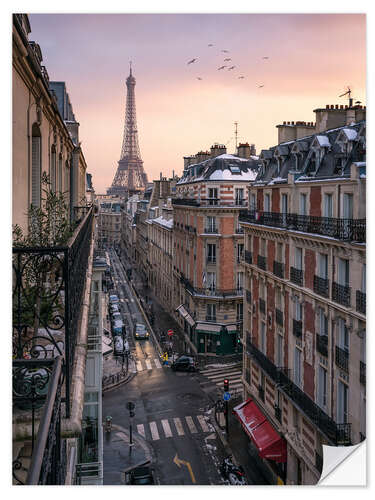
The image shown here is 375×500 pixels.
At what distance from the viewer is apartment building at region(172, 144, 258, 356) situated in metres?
32.3

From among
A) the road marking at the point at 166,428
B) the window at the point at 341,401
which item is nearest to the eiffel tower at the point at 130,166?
the road marking at the point at 166,428

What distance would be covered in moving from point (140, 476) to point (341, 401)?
324 inches

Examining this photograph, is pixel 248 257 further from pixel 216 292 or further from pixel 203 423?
pixel 216 292

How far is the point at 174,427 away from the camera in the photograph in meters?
23.0

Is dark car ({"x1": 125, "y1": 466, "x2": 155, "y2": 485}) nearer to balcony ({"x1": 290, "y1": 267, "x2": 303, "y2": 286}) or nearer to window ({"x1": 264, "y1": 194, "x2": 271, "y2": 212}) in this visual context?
balcony ({"x1": 290, "y1": 267, "x2": 303, "y2": 286})

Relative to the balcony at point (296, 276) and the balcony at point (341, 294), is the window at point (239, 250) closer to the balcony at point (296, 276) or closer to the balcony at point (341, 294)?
the balcony at point (296, 276)

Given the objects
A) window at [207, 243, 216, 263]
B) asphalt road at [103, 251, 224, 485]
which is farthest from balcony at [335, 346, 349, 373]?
window at [207, 243, 216, 263]

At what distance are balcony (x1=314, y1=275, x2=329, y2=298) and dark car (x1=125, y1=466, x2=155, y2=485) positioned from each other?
30.1 ft

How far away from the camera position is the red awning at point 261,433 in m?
17.8

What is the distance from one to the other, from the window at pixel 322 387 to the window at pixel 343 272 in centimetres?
299

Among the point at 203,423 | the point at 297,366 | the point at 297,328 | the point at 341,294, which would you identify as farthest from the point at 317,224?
the point at 203,423

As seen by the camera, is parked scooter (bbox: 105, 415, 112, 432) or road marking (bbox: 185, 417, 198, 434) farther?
road marking (bbox: 185, 417, 198, 434)

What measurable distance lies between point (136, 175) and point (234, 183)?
10619 centimetres
